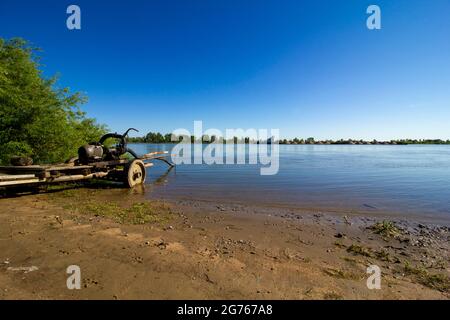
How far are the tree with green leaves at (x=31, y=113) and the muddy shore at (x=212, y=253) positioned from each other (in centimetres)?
650

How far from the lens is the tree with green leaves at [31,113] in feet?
44.1

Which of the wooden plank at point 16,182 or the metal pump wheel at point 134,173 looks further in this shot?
the metal pump wheel at point 134,173

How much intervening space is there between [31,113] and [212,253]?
46.8 feet

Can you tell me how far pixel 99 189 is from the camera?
13.5 m

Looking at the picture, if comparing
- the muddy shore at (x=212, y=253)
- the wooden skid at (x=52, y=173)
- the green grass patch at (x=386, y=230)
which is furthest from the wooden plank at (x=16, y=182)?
the green grass patch at (x=386, y=230)

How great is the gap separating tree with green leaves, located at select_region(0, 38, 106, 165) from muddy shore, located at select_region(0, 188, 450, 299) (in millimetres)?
6500

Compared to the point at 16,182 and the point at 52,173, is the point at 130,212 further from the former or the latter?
the point at 52,173

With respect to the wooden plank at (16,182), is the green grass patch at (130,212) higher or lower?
lower

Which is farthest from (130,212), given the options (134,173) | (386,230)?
(386,230)

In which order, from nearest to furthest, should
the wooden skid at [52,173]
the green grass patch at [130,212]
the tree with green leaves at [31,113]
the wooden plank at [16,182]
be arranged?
the green grass patch at [130,212] < the wooden plank at [16,182] < the wooden skid at [52,173] < the tree with green leaves at [31,113]

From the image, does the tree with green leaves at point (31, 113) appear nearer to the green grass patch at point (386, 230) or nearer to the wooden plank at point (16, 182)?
the wooden plank at point (16, 182)
